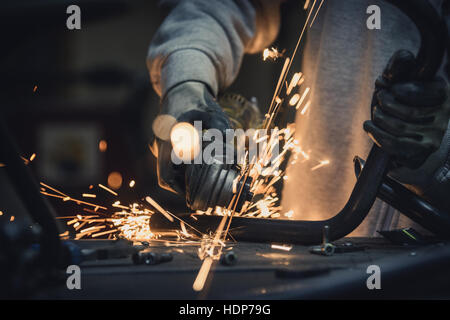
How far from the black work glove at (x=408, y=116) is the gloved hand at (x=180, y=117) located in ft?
1.18

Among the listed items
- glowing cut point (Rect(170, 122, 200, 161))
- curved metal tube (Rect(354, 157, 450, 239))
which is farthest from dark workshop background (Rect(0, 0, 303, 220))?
curved metal tube (Rect(354, 157, 450, 239))

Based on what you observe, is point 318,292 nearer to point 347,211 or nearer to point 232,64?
point 347,211

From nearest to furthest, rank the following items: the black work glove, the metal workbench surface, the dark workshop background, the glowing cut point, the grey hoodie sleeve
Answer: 1. the metal workbench surface
2. the black work glove
3. the glowing cut point
4. the grey hoodie sleeve
5. the dark workshop background

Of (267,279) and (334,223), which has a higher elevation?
(334,223)

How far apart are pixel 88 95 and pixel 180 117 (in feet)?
11.9

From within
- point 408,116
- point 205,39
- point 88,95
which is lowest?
point 408,116

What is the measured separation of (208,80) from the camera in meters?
1.25

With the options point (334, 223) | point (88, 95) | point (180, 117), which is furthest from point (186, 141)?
point (88, 95)

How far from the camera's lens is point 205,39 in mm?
1315

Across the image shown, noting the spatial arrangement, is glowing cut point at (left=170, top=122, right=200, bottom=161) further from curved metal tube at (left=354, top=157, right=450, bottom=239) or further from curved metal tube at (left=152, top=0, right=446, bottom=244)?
curved metal tube at (left=354, top=157, right=450, bottom=239)

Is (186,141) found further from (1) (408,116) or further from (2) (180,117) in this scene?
(1) (408,116)

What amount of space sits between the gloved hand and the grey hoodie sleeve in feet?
0.15

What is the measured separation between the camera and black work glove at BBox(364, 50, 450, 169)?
868 mm
